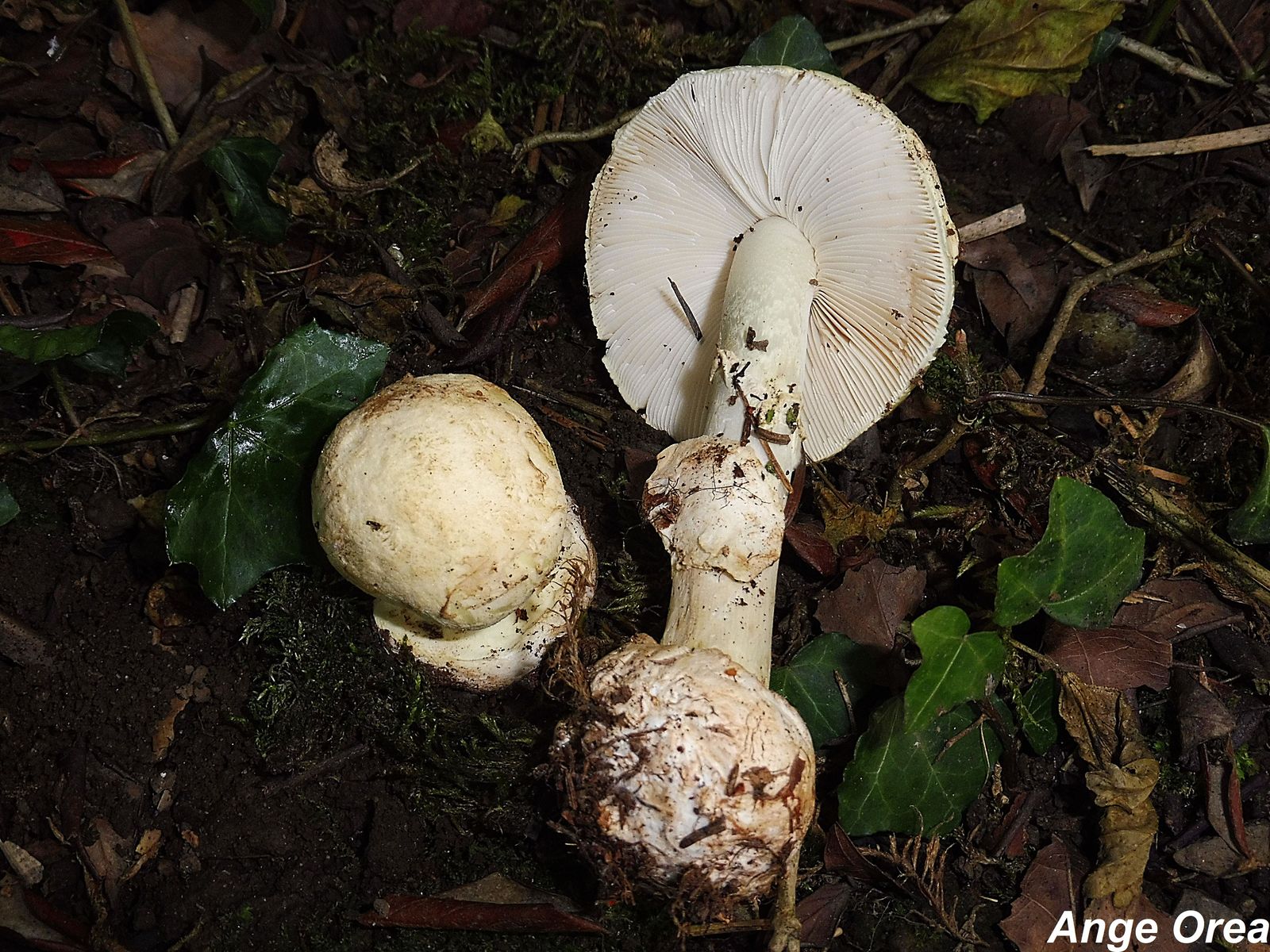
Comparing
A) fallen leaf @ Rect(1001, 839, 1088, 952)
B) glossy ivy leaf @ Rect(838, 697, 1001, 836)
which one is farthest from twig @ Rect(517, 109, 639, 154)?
fallen leaf @ Rect(1001, 839, 1088, 952)

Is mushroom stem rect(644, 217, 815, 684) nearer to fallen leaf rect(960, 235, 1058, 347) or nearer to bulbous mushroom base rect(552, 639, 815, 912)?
bulbous mushroom base rect(552, 639, 815, 912)

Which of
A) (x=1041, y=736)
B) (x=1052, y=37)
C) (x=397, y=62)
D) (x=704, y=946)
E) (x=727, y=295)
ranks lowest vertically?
(x=704, y=946)

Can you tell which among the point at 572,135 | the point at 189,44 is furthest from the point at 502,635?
the point at 189,44

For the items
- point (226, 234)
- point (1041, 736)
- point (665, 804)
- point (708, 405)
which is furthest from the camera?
point (226, 234)

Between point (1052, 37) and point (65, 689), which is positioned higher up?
point (1052, 37)

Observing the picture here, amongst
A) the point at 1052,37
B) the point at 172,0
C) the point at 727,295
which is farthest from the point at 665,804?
the point at 172,0

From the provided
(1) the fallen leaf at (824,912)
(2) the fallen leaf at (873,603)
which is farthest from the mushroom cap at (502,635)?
(1) the fallen leaf at (824,912)

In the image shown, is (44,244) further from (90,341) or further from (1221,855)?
(1221,855)

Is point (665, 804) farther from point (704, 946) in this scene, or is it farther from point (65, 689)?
point (65, 689)
